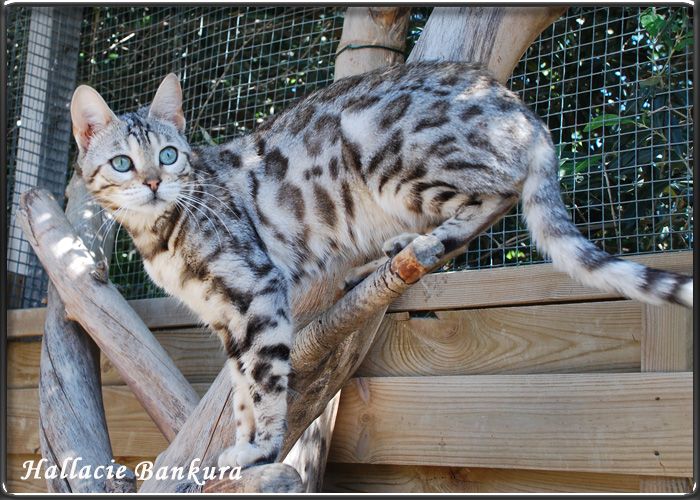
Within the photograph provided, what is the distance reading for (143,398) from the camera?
3.41 meters

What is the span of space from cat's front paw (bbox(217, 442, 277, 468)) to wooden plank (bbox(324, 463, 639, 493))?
0.72m

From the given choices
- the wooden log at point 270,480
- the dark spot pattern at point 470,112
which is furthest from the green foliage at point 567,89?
the wooden log at point 270,480

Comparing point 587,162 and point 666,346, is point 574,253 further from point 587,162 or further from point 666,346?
point 587,162

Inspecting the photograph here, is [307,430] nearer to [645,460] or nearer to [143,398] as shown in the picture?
[143,398]

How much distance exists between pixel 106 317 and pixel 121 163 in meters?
0.90

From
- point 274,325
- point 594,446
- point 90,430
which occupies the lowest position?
point 90,430

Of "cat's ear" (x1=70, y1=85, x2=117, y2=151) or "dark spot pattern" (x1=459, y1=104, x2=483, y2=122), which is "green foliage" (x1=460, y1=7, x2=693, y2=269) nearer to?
"dark spot pattern" (x1=459, y1=104, x2=483, y2=122)

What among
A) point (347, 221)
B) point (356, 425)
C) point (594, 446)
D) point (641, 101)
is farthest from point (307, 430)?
point (641, 101)

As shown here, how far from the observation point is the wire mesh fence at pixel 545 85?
3.07 meters

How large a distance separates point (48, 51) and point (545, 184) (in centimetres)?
300

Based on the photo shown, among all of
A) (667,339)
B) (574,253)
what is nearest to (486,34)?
(574,253)

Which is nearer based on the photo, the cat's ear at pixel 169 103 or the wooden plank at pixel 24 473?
the cat's ear at pixel 169 103

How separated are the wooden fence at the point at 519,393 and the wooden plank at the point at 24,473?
3.48ft

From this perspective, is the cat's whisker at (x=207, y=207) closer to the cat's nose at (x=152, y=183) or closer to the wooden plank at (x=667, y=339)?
the cat's nose at (x=152, y=183)
